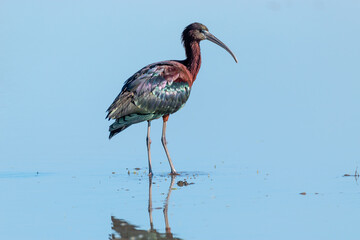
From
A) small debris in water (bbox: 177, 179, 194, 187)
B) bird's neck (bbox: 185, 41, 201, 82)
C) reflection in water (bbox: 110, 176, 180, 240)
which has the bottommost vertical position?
reflection in water (bbox: 110, 176, 180, 240)

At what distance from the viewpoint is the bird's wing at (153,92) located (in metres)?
13.6

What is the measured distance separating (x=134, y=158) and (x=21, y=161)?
2189 mm

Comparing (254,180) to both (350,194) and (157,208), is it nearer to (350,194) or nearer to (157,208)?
(350,194)

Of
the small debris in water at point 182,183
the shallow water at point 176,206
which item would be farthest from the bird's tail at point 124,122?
the small debris in water at point 182,183

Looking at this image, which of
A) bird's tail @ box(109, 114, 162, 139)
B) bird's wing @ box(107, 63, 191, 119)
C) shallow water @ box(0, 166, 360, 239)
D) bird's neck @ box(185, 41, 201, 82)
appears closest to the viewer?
shallow water @ box(0, 166, 360, 239)

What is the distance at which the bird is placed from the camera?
13586mm

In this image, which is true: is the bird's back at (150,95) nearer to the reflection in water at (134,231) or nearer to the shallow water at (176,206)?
the shallow water at (176,206)

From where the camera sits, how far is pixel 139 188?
1215cm

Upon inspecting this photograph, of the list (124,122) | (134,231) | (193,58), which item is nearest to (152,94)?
(124,122)

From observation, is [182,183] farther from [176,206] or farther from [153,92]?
[153,92]

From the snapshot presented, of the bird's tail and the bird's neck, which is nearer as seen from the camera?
the bird's tail

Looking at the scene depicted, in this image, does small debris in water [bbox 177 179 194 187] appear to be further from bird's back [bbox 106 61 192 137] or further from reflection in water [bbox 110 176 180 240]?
reflection in water [bbox 110 176 180 240]

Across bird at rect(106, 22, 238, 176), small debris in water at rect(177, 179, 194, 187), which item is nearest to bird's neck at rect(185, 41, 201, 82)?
bird at rect(106, 22, 238, 176)

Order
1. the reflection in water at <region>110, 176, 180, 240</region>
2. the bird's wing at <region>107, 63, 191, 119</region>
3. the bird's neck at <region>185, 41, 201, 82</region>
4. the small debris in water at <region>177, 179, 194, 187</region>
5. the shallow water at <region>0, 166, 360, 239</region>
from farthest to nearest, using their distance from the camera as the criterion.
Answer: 1. the bird's neck at <region>185, 41, 201, 82</region>
2. the bird's wing at <region>107, 63, 191, 119</region>
3. the small debris in water at <region>177, 179, 194, 187</region>
4. the shallow water at <region>0, 166, 360, 239</region>
5. the reflection in water at <region>110, 176, 180, 240</region>
